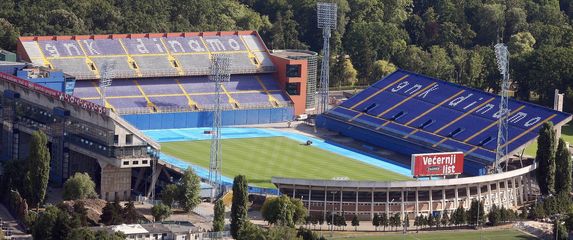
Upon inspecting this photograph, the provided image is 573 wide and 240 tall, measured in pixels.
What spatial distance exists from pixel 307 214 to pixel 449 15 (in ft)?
286

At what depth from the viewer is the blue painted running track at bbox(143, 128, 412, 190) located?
126156 millimetres

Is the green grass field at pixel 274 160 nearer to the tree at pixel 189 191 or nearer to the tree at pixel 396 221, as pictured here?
the tree at pixel 189 191

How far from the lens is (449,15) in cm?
19575

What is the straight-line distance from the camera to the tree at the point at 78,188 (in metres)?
113

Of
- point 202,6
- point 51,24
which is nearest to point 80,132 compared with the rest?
point 51,24

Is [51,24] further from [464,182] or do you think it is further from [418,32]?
[464,182]

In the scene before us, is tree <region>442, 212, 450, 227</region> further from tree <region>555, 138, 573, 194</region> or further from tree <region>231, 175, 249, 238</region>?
tree <region>231, 175, 249, 238</region>

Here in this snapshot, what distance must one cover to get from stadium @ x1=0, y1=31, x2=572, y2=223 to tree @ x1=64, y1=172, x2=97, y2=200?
135 inches

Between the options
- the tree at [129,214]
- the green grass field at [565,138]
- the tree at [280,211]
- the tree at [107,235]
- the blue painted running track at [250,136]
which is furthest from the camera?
the green grass field at [565,138]

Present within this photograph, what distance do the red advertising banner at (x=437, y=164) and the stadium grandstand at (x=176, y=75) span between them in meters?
31.3

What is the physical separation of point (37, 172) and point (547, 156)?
3647 centimetres

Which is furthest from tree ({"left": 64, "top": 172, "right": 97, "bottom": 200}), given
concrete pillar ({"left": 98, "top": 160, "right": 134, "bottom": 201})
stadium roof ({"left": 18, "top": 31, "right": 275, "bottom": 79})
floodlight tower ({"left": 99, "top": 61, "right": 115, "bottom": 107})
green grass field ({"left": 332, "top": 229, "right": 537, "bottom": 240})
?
stadium roof ({"left": 18, "top": 31, "right": 275, "bottom": 79})

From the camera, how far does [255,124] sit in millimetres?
145125

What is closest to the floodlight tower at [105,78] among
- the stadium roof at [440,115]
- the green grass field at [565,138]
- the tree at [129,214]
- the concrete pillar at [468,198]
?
the stadium roof at [440,115]
